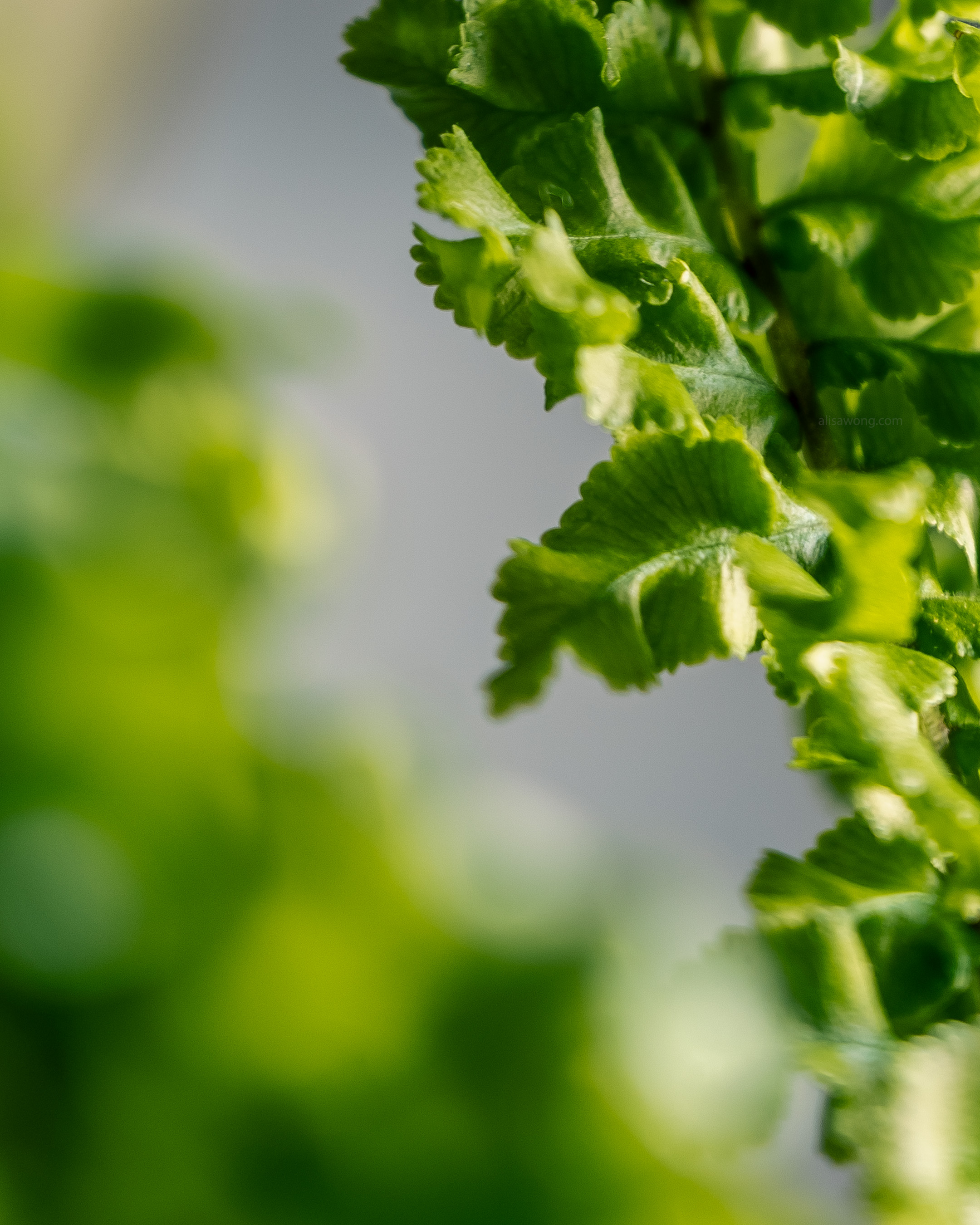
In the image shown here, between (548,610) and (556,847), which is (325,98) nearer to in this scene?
(548,610)

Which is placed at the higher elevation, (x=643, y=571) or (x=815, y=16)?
(x=815, y=16)

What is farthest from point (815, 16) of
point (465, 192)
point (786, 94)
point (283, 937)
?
point (283, 937)

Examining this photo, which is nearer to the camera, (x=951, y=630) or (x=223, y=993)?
(x=223, y=993)

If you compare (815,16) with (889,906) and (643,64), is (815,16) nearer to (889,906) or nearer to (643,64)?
(643,64)

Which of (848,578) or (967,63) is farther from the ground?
(967,63)

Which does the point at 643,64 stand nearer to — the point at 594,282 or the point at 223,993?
the point at 594,282

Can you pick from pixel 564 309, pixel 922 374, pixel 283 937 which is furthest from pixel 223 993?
pixel 922 374

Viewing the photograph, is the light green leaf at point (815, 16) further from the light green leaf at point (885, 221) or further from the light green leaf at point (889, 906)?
the light green leaf at point (889, 906)

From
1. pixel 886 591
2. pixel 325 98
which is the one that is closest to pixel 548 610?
pixel 886 591
